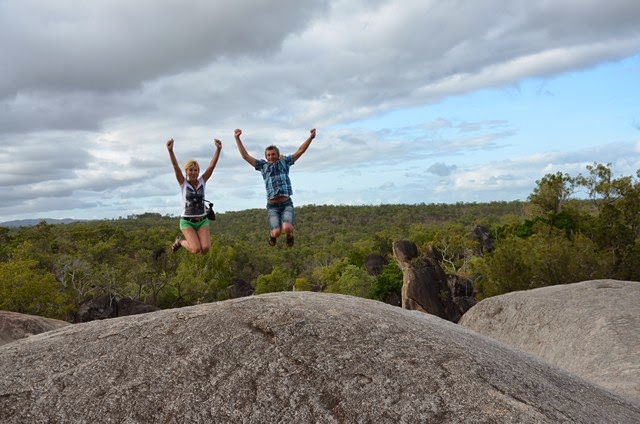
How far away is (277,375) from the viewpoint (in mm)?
8094

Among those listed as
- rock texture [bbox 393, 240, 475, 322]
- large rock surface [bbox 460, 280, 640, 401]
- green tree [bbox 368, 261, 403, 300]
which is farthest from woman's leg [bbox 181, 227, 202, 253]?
green tree [bbox 368, 261, 403, 300]

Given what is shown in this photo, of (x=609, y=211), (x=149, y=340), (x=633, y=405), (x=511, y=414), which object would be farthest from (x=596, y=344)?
(x=609, y=211)

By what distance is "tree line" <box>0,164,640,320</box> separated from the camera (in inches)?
1815

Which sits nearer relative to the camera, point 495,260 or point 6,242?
point 495,260

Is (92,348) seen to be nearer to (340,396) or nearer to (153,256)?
(340,396)

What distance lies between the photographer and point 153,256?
71.0 meters

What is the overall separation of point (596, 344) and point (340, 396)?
15.8 metres

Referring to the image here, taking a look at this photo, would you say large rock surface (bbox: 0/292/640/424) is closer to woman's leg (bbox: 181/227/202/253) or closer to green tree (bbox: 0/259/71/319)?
woman's leg (bbox: 181/227/202/253)

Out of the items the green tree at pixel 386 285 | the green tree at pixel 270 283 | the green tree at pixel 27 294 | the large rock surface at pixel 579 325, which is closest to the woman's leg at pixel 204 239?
the large rock surface at pixel 579 325

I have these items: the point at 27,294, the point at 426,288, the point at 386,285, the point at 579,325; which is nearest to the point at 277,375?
the point at 579,325

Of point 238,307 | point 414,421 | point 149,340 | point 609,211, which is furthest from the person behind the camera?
point 609,211

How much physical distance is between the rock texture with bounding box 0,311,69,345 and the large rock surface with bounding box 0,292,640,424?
12965 millimetres

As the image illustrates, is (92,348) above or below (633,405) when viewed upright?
above

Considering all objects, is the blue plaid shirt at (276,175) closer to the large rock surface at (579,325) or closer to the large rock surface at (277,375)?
the large rock surface at (277,375)
